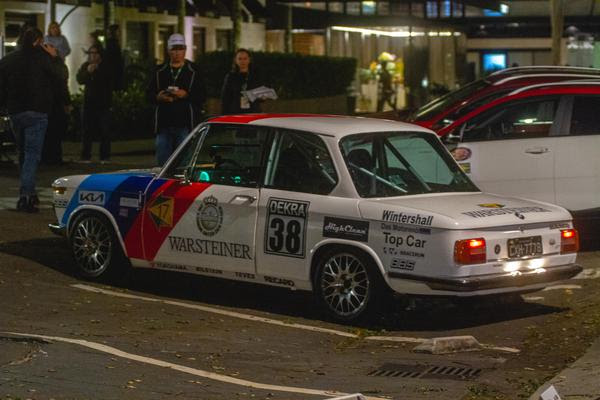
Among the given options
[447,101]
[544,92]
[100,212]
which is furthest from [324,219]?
[447,101]

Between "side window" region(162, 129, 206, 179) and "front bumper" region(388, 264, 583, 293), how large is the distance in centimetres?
223

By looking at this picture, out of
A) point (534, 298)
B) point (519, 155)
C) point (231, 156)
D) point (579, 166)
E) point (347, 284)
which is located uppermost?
point (231, 156)

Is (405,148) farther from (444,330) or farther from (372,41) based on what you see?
(372,41)

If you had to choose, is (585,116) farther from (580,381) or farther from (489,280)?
(580,381)

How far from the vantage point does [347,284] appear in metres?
10.5

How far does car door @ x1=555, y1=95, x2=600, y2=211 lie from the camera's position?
14.1m

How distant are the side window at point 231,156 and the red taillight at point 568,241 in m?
2.32

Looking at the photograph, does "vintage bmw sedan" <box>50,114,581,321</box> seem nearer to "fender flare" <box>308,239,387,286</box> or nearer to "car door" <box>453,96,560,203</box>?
"fender flare" <box>308,239,387,286</box>

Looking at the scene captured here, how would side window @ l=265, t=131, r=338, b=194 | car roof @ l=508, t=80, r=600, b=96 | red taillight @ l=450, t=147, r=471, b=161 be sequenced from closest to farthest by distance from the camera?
side window @ l=265, t=131, r=338, b=194, red taillight @ l=450, t=147, r=471, b=161, car roof @ l=508, t=80, r=600, b=96

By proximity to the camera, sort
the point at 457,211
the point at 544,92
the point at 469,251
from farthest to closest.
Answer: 1. the point at 544,92
2. the point at 457,211
3. the point at 469,251

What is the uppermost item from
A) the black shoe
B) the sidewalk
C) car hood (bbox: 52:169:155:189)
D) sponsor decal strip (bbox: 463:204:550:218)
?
car hood (bbox: 52:169:155:189)

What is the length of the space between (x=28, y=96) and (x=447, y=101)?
4500 millimetres

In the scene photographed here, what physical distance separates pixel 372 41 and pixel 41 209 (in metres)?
29.1

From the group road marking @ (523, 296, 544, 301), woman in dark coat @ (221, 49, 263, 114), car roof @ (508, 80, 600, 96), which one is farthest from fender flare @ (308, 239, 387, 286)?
woman in dark coat @ (221, 49, 263, 114)
